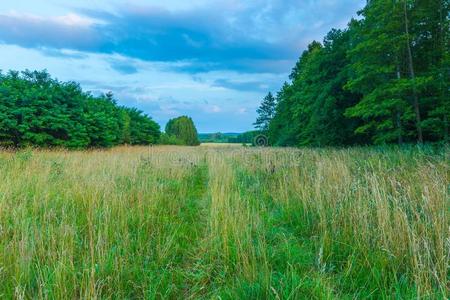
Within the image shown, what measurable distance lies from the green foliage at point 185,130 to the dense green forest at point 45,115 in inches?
2286

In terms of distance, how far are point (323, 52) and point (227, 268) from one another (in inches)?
889

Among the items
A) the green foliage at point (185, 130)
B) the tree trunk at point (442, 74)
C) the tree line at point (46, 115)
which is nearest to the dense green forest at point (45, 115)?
the tree line at point (46, 115)

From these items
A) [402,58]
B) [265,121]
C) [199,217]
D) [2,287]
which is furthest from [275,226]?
[265,121]

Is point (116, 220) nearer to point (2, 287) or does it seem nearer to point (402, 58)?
point (2, 287)

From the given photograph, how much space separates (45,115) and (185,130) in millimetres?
66007

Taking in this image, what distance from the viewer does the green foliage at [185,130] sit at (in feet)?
269

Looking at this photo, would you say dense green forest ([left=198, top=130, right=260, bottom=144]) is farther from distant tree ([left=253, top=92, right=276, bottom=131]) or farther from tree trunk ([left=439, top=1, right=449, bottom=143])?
tree trunk ([left=439, top=1, right=449, bottom=143])

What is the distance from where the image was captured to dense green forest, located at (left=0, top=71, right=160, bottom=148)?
16.4 m

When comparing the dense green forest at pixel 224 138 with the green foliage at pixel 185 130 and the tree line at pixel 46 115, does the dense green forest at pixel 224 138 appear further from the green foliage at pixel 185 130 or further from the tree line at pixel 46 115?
the tree line at pixel 46 115

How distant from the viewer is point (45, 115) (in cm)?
1766

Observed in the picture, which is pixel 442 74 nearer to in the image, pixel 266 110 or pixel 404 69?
pixel 404 69

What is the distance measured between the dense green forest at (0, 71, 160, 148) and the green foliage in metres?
58.1

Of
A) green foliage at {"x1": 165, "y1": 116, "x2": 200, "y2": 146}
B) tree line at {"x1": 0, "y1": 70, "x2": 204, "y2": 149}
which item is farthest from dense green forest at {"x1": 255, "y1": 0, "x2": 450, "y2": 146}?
green foliage at {"x1": 165, "y1": 116, "x2": 200, "y2": 146}

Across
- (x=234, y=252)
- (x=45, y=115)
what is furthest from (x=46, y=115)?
(x=234, y=252)
